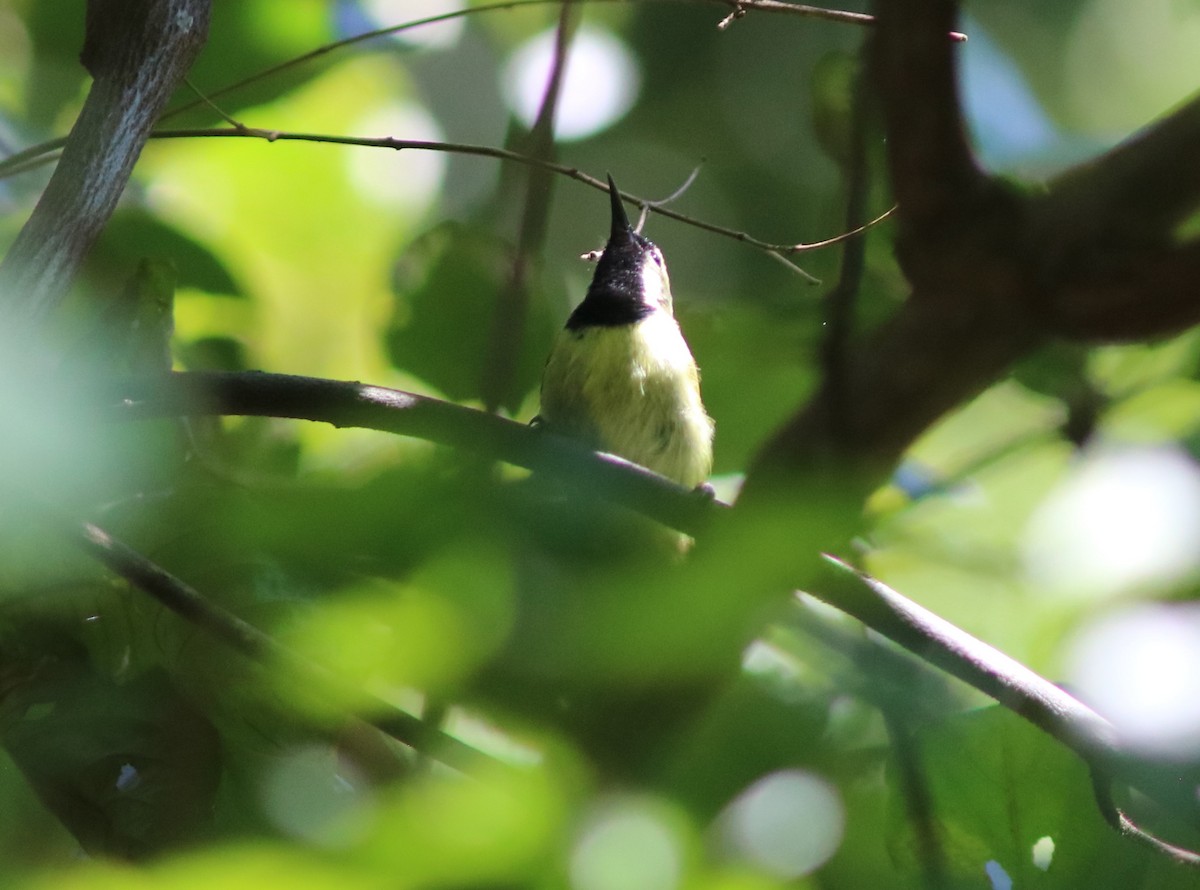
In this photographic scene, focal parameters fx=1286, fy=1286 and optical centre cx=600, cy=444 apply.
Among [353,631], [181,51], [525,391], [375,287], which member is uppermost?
[181,51]

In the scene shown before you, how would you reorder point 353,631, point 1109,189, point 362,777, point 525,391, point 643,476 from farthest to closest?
1. point 525,391
2. point 643,476
3. point 362,777
4. point 353,631
5. point 1109,189

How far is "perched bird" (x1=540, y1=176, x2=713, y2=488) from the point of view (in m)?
3.18

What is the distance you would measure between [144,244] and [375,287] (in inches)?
38.5

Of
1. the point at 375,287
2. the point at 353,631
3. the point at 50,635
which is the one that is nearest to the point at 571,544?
the point at 353,631

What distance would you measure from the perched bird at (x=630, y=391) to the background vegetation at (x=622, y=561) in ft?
3.71

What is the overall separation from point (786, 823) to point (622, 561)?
0.85 feet

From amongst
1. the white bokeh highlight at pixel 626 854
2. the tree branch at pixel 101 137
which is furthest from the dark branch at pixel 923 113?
the tree branch at pixel 101 137

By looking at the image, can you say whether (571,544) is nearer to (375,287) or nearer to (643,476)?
(643,476)

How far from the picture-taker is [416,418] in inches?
51.1

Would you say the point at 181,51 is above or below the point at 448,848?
above

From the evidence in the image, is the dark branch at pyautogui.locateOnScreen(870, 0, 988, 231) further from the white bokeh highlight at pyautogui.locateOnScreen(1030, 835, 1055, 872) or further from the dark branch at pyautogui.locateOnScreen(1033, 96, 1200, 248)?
the white bokeh highlight at pyautogui.locateOnScreen(1030, 835, 1055, 872)

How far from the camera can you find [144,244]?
1.83 meters

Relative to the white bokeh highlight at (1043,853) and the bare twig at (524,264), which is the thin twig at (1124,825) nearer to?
the white bokeh highlight at (1043,853)

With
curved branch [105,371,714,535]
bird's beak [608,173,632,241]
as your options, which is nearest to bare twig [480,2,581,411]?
curved branch [105,371,714,535]
